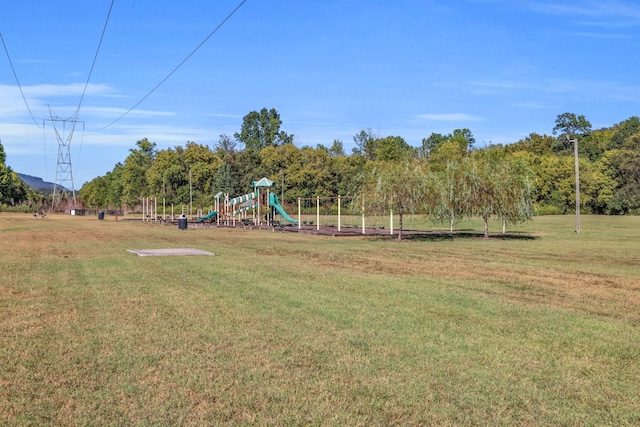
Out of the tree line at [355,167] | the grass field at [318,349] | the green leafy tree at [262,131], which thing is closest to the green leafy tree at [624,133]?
the tree line at [355,167]

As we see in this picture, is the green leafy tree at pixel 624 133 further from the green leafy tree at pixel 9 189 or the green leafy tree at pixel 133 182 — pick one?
the green leafy tree at pixel 9 189

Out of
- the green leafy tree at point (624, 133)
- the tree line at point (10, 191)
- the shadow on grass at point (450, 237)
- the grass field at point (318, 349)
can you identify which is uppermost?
the green leafy tree at point (624, 133)

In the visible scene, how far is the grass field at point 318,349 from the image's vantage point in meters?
5.56

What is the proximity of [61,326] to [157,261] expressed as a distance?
9.99 meters

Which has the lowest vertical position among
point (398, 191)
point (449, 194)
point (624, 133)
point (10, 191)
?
point (449, 194)

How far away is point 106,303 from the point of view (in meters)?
11.2

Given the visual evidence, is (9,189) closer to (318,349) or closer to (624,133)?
(624,133)

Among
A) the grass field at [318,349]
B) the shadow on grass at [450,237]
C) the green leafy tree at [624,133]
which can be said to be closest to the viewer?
the grass field at [318,349]

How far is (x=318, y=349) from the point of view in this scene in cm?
768

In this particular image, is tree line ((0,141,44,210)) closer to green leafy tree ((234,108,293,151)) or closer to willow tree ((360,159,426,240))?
green leafy tree ((234,108,293,151))

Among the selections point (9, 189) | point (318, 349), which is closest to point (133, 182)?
point (9, 189)

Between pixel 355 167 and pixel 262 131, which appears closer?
pixel 355 167

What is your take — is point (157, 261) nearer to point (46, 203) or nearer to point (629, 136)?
point (629, 136)

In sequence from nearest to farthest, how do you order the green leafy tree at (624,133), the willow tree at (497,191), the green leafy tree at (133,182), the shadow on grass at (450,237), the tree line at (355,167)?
1. the willow tree at (497,191)
2. the shadow on grass at (450,237)
3. the tree line at (355,167)
4. the green leafy tree at (624,133)
5. the green leafy tree at (133,182)
